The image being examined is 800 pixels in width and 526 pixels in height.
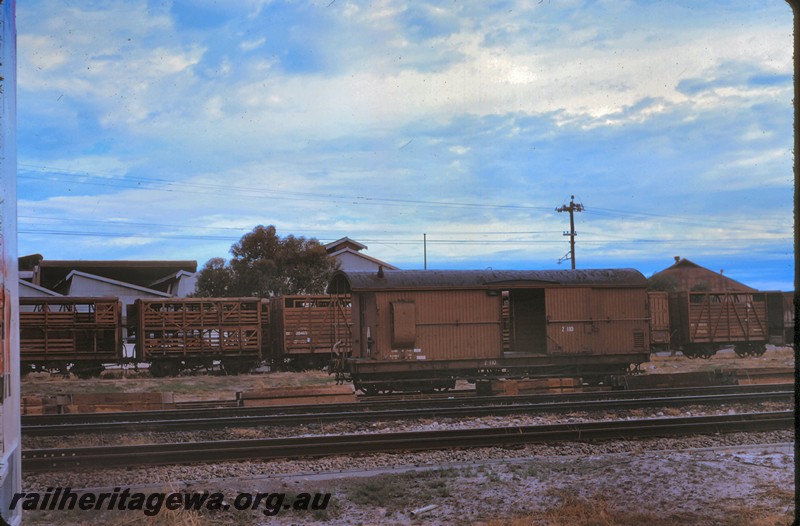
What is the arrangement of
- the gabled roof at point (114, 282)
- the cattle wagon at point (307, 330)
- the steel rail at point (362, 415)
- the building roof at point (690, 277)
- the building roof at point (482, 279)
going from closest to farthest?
the steel rail at point (362, 415)
the building roof at point (482, 279)
the cattle wagon at point (307, 330)
the gabled roof at point (114, 282)
the building roof at point (690, 277)

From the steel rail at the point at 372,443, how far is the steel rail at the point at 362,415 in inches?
87.7

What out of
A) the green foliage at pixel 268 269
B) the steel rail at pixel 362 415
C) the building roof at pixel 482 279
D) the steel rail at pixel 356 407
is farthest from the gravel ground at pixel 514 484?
the green foliage at pixel 268 269

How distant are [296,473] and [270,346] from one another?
741 inches

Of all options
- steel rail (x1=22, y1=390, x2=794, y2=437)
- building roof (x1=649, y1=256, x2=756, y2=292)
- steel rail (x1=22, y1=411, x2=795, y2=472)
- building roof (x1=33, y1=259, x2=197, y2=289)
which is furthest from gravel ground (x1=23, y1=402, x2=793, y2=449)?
building roof (x1=649, y1=256, x2=756, y2=292)

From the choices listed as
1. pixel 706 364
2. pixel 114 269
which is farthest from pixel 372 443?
pixel 114 269

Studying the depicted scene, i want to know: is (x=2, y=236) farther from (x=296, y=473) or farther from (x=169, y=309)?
(x=169, y=309)

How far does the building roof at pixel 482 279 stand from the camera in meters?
15.4

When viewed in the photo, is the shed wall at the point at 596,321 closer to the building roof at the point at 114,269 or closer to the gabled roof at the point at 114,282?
the gabled roof at the point at 114,282

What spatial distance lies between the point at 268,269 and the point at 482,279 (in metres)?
22.5

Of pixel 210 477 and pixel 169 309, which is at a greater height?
pixel 169 309

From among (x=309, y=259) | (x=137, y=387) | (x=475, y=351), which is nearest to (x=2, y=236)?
(x=475, y=351)

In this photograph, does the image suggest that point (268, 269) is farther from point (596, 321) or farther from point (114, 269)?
point (596, 321)

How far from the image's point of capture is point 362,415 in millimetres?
11977

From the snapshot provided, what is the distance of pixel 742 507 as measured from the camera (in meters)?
6.16
